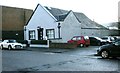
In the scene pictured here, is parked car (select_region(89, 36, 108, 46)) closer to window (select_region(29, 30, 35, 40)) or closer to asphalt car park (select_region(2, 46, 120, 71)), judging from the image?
window (select_region(29, 30, 35, 40))

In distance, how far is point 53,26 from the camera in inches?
1526

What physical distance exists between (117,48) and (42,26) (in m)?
24.1

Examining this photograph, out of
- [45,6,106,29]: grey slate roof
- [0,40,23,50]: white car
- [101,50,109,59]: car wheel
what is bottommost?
[101,50,109,59]: car wheel

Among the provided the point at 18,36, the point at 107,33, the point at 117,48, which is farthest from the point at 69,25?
the point at 117,48

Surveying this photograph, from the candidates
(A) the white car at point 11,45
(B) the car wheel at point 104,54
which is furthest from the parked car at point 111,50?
(A) the white car at point 11,45

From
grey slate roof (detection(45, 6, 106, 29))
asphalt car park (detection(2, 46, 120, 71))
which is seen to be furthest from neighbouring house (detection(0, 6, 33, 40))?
asphalt car park (detection(2, 46, 120, 71))

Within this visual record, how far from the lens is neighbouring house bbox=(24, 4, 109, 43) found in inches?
1505

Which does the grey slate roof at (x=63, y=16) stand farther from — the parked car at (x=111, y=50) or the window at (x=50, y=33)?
the parked car at (x=111, y=50)

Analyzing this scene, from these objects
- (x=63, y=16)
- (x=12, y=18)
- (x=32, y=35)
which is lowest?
(x=32, y=35)

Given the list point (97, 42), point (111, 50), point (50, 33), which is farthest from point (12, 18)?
point (111, 50)

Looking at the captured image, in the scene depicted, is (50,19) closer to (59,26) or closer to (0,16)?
(59,26)

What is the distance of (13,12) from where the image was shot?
5431 centimetres

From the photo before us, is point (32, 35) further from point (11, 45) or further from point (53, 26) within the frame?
point (11, 45)

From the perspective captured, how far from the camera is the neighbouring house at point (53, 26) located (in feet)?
125
